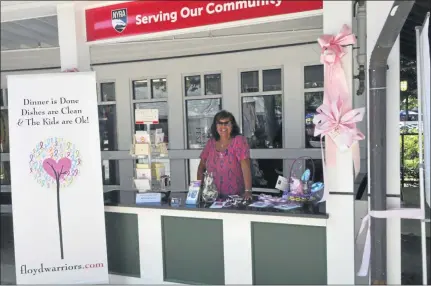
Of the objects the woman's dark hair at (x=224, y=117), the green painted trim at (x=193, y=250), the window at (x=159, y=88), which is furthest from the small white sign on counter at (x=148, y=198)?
the window at (x=159, y=88)

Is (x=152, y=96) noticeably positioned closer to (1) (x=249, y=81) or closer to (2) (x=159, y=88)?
(2) (x=159, y=88)

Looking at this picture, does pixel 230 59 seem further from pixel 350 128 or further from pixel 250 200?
pixel 350 128

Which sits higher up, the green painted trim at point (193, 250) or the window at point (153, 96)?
the window at point (153, 96)

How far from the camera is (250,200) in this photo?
2881 mm

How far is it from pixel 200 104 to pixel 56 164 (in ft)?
12.6

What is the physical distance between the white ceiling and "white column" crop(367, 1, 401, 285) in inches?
129

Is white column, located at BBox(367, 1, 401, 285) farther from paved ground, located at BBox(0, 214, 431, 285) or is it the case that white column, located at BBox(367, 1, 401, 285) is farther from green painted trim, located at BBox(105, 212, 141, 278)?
green painted trim, located at BBox(105, 212, 141, 278)

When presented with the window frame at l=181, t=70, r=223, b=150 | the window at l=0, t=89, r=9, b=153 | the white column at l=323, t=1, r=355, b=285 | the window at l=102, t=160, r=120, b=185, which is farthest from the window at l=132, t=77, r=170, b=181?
the white column at l=323, t=1, r=355, b=285

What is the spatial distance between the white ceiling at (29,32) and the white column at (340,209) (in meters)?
3.04

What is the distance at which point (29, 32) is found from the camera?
15.4 ft

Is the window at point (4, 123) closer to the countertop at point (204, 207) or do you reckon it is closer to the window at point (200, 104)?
the window at point (200, 104)

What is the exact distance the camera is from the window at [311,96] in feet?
18.9

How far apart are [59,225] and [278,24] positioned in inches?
149

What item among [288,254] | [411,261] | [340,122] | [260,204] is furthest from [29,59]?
[411,261]
